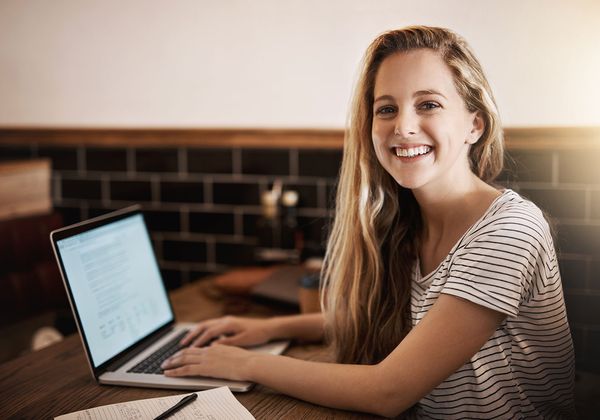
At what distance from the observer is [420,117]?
1.19 meters

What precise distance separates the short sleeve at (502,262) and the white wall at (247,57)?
0.73 m

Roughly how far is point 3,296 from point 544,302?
1717 millimetres

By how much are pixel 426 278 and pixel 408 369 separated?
0.86ft

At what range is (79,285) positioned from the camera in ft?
3.92

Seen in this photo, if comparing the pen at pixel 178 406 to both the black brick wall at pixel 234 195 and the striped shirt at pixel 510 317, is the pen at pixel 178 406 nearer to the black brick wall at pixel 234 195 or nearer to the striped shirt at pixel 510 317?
the striped shirt at pixel 510 317

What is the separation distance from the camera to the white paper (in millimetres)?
1022

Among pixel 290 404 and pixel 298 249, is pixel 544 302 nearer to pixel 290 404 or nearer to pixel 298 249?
pixel 290 404

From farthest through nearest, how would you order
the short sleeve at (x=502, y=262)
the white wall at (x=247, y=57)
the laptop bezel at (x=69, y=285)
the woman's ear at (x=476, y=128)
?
1. the white wall at (x=247, y=57)
2. the woman's ear at (x=476, y=128)
3. the laptop bezel at (x=69, y=285)
4. the short sleeve at (x=502, y=262)

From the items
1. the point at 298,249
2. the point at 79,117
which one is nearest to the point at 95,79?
the point at 79,117

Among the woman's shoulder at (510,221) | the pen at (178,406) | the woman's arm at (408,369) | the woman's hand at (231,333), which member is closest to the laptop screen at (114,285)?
the woman's hand at (231,333)

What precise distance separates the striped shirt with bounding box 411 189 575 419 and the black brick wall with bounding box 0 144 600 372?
0.62 metres

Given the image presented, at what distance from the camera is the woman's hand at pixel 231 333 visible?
1.36 meters

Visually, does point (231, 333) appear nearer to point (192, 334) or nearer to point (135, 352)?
point (192, 334)

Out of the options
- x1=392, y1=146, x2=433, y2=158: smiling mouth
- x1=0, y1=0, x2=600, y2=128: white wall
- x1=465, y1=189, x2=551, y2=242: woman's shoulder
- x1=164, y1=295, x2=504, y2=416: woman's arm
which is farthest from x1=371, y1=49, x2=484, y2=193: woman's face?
x1=0, y1=0, x2=600, y2=128: white wall
